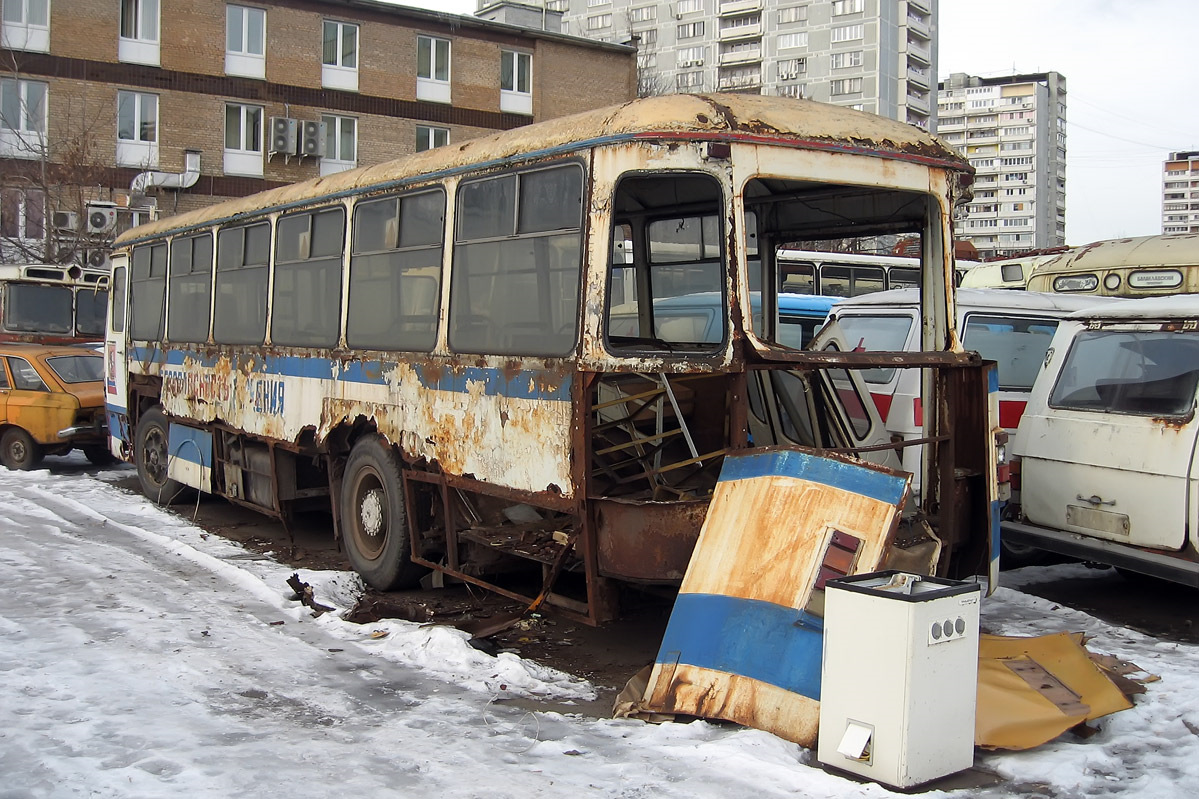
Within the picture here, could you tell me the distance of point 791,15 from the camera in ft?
251

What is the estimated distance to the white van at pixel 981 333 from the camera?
8.53 meters

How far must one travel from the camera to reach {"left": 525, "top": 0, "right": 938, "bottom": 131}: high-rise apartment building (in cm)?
7219

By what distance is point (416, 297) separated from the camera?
7.14m

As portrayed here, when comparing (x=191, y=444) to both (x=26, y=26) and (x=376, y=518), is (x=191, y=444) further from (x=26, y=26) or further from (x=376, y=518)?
(x=26, y=26)

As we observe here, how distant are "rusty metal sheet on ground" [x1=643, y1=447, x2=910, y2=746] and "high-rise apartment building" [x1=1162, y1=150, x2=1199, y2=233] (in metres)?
148

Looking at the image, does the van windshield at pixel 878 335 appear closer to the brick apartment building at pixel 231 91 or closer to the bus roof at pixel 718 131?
the bus roof at pixel 718 131

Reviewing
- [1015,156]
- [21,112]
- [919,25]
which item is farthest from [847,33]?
[21,112]

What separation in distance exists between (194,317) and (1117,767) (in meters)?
9.13

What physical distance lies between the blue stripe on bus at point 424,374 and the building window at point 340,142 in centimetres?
2404

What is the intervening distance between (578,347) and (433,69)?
32102 mm

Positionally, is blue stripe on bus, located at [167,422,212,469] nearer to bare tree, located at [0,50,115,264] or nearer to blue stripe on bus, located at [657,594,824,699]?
blue stripe on bus, located at [657,594,824,699]

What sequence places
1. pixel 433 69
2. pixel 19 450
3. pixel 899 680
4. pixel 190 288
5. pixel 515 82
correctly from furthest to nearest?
pixel 515 82 < pixel 433 69 < pixel 19 450 < pixel 190 288 < pixel 899 680

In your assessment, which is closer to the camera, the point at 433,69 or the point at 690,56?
the point at 433,69

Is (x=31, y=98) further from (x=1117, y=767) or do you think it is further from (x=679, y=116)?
(x=1117, y=767)
